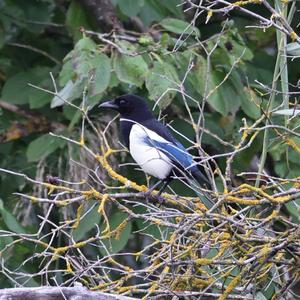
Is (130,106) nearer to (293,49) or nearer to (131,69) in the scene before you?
(131,69)

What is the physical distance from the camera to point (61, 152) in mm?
4539

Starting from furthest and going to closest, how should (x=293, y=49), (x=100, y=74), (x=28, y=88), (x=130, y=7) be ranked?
(x=28, y=88) < (x=130, y=7) < (x=100, y=74) < (x=293, y=49)

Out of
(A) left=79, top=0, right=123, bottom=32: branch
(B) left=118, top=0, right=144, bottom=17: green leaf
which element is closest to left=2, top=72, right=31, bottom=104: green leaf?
(A) left=79, top=0, right=123, bottom=32: branch

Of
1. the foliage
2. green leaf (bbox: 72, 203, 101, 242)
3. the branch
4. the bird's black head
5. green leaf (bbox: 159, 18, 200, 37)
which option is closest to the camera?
the foliage

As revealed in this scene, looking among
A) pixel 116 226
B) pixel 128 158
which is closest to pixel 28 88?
pixel 128 158

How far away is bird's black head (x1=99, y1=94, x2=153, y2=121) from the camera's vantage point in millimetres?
4219

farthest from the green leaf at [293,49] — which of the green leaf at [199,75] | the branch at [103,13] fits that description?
the branch at [103,13]

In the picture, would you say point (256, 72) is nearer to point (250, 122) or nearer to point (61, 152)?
point (250, 122)

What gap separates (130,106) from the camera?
426 cm

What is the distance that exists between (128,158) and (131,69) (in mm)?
561

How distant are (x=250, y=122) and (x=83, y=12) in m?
0.84

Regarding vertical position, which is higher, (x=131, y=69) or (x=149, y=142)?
(x=131, y=69)

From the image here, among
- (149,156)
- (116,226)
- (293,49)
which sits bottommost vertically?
(116,226)

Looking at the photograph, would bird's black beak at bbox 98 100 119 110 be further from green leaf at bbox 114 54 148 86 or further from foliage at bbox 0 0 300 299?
green leaf at bbox 114 54 148 86
